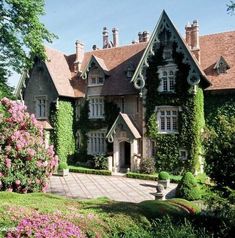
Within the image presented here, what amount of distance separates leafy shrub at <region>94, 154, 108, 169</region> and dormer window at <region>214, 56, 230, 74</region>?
1354 cm

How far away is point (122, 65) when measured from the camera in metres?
35.4

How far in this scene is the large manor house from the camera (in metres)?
29.2

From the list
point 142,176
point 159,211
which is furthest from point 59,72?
point 159,211

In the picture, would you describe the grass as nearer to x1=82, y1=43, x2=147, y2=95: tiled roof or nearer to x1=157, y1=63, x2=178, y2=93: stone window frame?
x1=157, y1=63, x2=178, y2=93: stone window frame

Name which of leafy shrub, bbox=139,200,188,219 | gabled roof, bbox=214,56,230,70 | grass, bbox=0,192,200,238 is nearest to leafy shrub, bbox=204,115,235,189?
leafy shrub, bbox=139,200,188,219

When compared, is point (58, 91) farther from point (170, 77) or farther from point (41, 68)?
point (170, 77)

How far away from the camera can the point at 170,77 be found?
99.7 feet

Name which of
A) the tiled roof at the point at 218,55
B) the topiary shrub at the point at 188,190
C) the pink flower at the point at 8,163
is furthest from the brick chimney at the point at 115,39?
the pink flower at the point at 8,163

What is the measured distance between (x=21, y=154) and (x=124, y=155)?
60.1 ft

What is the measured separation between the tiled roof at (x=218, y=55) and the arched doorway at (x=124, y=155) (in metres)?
10.2

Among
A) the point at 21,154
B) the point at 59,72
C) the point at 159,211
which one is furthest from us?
the point at 59,72

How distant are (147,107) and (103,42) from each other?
15.9m

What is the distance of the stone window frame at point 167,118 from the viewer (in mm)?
30094

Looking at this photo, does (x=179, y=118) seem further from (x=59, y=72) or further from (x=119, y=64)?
(x=59, y=72)
